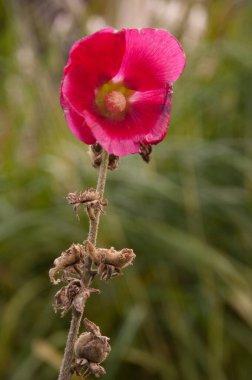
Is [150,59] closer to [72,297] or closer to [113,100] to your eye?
[113,100]

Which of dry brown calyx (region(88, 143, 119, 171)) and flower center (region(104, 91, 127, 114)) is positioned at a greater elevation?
flower center (region(104, 91, 127, 114))

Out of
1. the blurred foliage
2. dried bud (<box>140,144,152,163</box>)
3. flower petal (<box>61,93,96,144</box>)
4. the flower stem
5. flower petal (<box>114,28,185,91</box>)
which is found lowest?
the flower stem

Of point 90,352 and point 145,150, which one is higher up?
point 145,150

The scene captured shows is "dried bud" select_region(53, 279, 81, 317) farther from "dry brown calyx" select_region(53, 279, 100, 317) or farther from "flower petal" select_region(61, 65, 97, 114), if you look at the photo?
"flower petal" select_region(61, 65, 97, 114)

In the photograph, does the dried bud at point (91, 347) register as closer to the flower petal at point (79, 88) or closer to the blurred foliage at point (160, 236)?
the flower petal at point (79, 88)

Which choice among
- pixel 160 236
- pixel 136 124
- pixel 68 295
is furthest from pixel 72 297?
pixel 160 236

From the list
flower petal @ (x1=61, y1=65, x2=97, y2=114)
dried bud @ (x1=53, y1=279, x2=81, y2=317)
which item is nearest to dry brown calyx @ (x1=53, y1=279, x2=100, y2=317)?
dried bud @ (x1=53, y1=279, x2=81, y2=317)

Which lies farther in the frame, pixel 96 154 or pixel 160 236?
pixel 160 236

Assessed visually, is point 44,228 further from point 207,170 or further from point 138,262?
point 207,170
